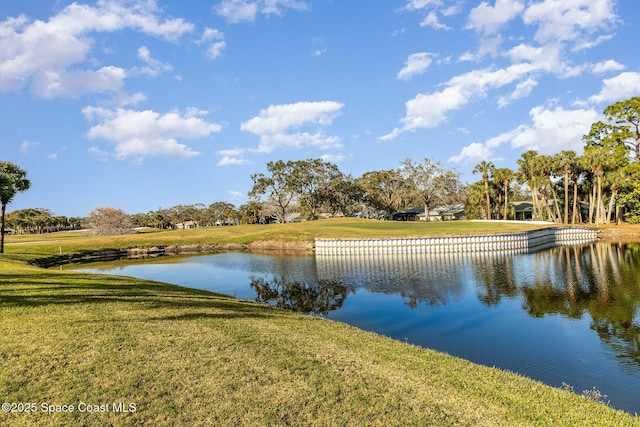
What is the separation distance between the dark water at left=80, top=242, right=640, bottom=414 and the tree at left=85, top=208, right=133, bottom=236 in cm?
7033

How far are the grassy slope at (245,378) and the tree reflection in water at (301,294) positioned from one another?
37.3 ft

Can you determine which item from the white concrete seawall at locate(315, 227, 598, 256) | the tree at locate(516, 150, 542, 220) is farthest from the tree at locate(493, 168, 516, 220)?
the white concrete seawall at locate(315, 227, 598, 256)

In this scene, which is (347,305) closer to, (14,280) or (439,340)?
(439,340)

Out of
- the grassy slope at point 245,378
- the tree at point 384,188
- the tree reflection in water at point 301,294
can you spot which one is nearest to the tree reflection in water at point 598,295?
the grassy slope at point 245,378

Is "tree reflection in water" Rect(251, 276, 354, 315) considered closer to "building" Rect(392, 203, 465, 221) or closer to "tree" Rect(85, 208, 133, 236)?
"tree" Rect(85, 208, 133, 236)

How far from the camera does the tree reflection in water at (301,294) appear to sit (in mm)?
25016

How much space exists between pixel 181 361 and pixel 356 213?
148736 mm

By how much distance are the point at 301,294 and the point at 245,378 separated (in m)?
21.0

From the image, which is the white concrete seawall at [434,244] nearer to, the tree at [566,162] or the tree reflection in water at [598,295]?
the tree reflection in water at [598,295]

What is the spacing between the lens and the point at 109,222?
110 meters

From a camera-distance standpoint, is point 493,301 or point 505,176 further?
point 505,176

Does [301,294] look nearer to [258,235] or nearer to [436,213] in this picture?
[258,235]

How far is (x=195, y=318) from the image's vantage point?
14398 millimetres

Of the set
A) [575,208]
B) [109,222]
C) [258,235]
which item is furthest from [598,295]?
[109,222]
